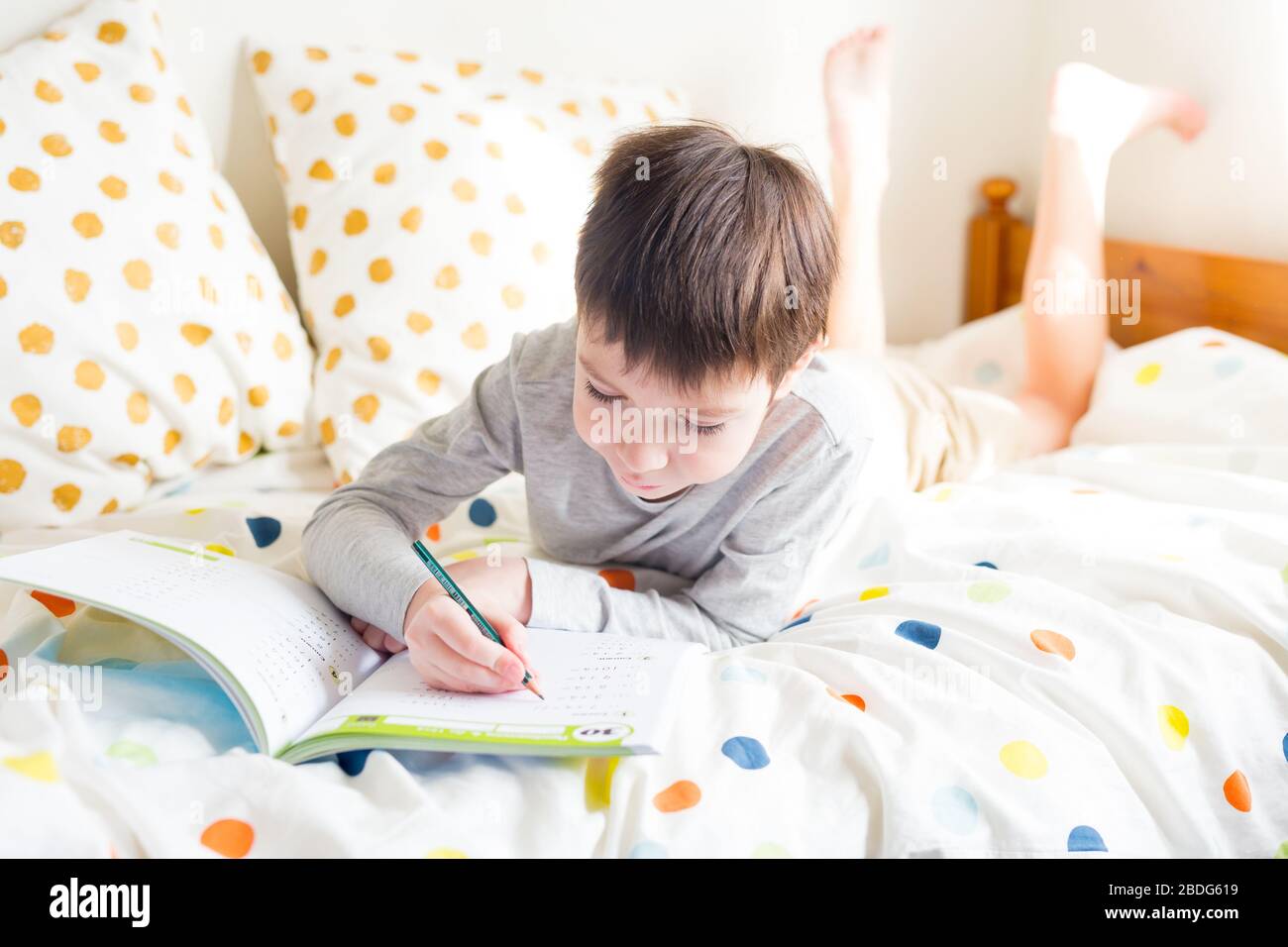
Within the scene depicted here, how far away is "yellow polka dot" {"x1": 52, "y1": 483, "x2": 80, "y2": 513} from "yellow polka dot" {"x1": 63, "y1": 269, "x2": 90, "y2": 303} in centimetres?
19

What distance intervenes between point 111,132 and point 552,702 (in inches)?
34.2

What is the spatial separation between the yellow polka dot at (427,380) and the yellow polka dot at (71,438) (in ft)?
1.14

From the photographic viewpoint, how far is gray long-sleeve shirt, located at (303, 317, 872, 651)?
0.90m

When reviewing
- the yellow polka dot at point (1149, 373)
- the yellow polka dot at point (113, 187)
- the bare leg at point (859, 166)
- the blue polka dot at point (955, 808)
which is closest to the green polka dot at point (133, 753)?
the blue polka dot at point (955, 808)

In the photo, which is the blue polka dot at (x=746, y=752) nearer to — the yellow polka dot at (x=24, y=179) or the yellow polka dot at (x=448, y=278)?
the yellow polka dot at (x=448, y=278)

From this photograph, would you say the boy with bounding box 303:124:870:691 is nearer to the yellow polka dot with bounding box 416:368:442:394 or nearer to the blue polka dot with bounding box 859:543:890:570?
the blue polka dot with bounding box 859:543:890:570

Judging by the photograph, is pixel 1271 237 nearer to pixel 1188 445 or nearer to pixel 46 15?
pixel 1188 445

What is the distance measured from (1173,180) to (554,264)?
0.89m

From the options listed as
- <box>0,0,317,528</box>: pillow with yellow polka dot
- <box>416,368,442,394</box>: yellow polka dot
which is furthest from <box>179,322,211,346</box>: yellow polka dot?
<box>416,368,442,394</box>: yellow polka dot

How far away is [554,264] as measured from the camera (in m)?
1.38

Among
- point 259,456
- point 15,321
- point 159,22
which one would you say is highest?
point 159,22

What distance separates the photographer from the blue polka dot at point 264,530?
3.42 feet
